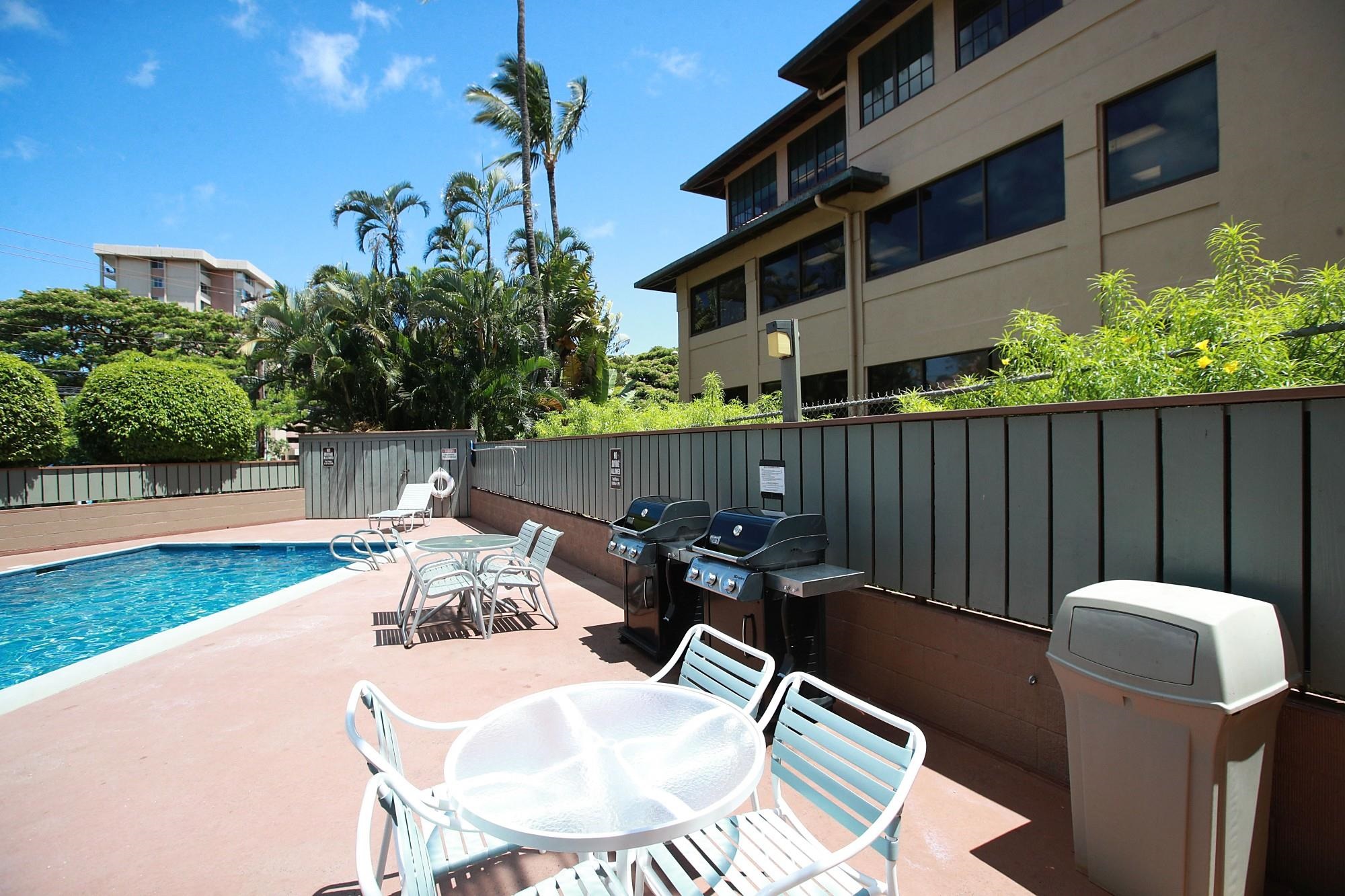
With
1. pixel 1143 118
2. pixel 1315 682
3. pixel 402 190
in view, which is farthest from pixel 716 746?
pixel 402 190

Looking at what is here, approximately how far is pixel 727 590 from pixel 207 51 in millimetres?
18714

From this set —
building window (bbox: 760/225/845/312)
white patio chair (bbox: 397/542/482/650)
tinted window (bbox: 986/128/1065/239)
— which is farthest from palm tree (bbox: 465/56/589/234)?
white patio chair (bbox: 397/542/482/650)

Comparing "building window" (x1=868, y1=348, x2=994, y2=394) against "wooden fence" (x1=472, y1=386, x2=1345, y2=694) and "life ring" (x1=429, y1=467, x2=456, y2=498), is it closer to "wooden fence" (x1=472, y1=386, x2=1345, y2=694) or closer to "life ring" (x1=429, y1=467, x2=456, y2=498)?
"wooden fence" (x1=472, y1=386, x2=1345, y2=694)

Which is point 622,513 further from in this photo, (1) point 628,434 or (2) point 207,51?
(2) point 207,51

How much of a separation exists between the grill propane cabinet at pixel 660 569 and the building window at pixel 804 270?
27.5ft

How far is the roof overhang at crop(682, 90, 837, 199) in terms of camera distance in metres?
13.0

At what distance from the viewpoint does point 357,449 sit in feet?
54.2

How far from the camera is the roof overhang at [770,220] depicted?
35.7 ft

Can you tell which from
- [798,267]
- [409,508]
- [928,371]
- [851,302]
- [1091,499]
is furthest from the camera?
[409,508]

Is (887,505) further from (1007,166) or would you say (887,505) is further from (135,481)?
(135,481)

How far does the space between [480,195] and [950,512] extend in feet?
87.7

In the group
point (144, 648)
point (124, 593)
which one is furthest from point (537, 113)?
point (144, 648)

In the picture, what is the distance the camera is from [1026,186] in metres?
8.91

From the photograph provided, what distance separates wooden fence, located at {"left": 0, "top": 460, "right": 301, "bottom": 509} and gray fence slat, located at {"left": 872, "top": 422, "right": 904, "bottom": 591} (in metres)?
15.8
